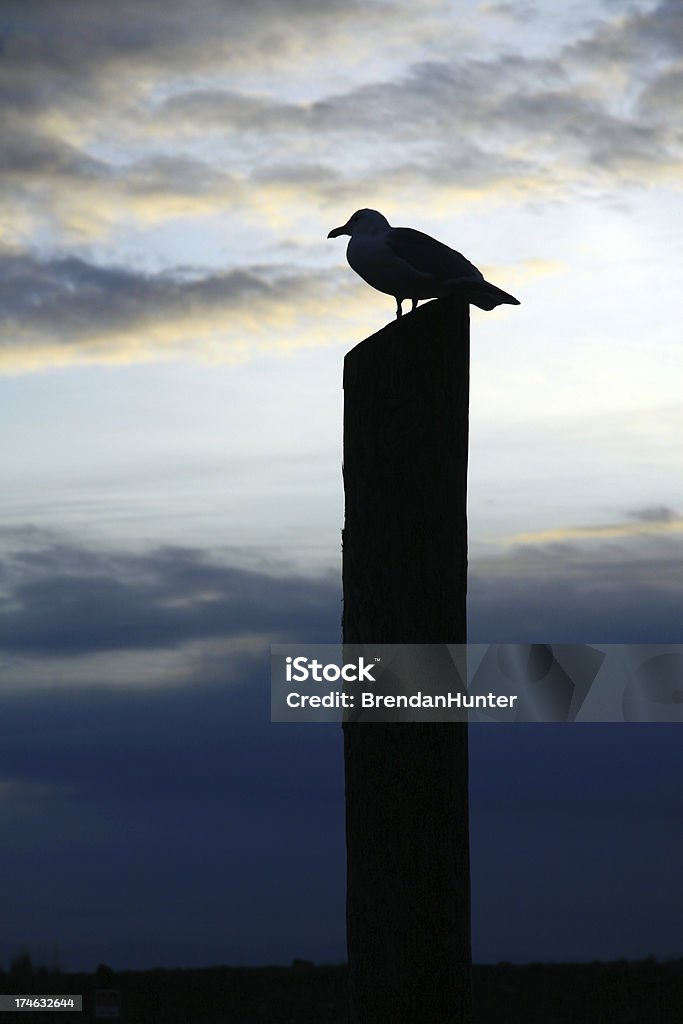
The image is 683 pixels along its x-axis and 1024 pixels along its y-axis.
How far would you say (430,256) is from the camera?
19.4 ft

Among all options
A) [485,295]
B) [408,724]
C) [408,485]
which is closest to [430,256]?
[485,295]

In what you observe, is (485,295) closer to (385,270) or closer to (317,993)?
(385,270)

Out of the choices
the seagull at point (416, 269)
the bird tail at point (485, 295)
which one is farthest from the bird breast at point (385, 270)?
the bird tail at point (485, 295)

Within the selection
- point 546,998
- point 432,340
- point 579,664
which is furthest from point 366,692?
point 546,998

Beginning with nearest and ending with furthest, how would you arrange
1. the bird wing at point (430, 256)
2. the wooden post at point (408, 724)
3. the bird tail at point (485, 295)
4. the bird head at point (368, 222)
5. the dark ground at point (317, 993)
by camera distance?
1. the wooden post at point (408, 724)
2. the bird tail at point (485, 295)
3. the bird wing at point (430, 256)
4. the bird head at point (368, 222)
5. the dark ground at point (317, 993)

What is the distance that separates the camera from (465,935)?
446cm

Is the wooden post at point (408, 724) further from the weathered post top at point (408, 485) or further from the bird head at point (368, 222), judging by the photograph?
the bird head at point (368, 222)

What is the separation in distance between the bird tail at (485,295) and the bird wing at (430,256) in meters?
0.06

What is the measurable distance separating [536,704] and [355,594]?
1.68 m

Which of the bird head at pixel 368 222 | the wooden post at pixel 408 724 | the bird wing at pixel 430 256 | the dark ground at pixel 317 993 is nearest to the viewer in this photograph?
the wooden post at pixel 408 724

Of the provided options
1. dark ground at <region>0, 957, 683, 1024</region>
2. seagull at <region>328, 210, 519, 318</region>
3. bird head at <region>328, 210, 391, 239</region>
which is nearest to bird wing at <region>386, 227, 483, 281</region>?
seagull at <region>328, 210, 519, 318</region>

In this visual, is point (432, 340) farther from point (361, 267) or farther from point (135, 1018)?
point (135, 1018)

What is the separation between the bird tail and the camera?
5582mm

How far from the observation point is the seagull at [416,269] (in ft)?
18.6
